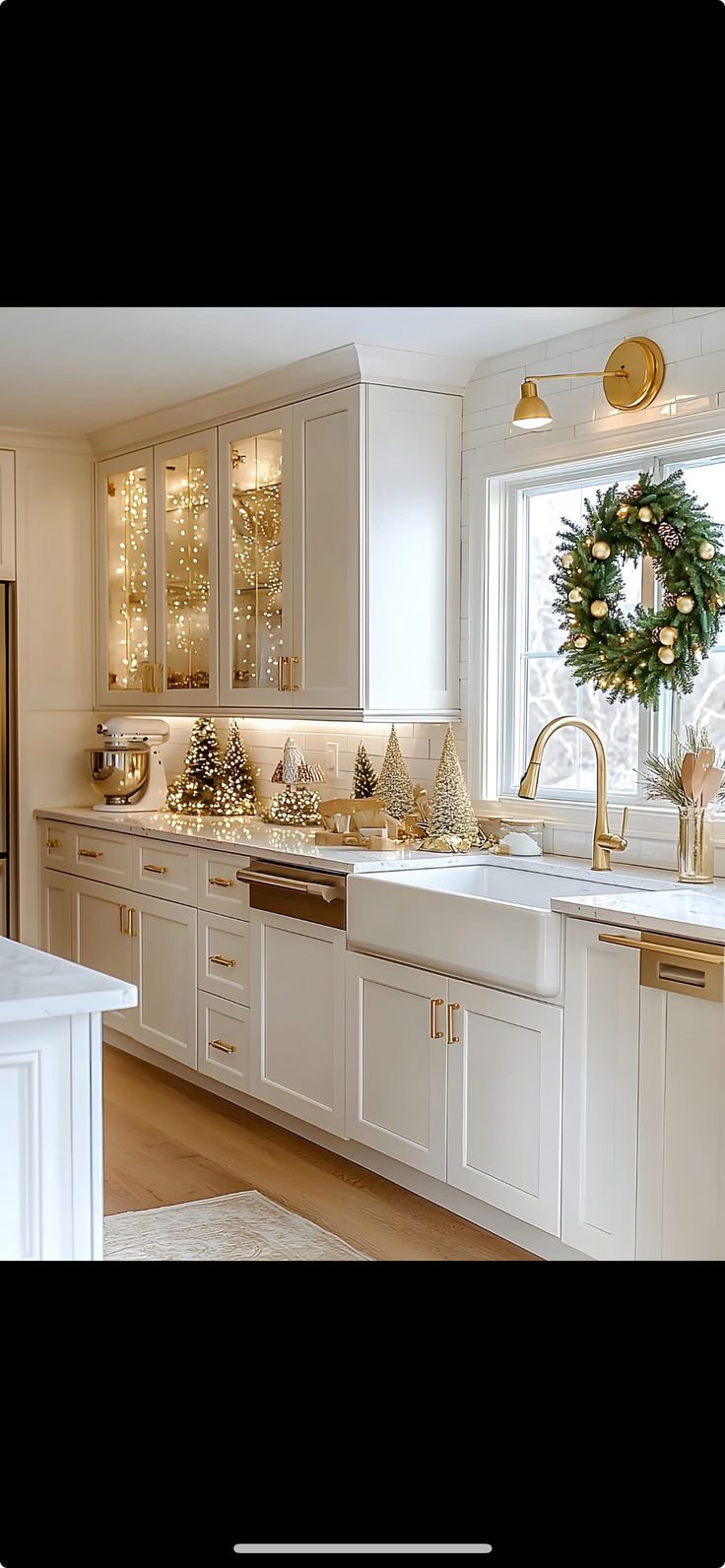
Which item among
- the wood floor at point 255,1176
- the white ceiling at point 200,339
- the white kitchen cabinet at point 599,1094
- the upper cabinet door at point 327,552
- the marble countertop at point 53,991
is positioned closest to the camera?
the marble countertop at point 53,991

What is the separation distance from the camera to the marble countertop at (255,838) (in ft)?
12.2

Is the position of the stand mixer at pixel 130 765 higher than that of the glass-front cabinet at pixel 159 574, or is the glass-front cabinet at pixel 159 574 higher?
the glass-front cabinet at pixel 159 574

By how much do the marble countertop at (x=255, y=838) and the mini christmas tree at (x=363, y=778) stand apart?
0.21m

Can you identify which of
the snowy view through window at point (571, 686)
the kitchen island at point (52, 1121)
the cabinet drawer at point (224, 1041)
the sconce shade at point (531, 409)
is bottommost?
the cabinet drawer at point (224, 1041)

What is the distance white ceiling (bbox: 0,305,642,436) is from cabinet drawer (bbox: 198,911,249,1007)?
1.76m

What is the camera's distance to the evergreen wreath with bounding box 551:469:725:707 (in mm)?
3244

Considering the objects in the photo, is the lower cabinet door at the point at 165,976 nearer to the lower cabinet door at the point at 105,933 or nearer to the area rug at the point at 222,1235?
the lower cabinet door at the point at 105,933

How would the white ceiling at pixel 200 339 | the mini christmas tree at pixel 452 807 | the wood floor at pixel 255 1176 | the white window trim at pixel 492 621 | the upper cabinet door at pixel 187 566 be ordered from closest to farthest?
the wood floor at pixel 255 1176 → the white ceiling at pixel 200 339 → the white window trim at pixel 492 621 → the mini christmas tree at pixel 452 807 → the upper cabinet door at pixel 187 566

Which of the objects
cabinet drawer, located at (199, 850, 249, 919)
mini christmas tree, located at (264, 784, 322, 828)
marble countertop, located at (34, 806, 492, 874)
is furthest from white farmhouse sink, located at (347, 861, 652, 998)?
mini christmas tree, located at (264, 784, 322, 828)

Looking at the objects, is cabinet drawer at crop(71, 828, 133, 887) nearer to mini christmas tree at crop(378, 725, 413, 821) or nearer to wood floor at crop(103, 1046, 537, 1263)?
wood floor at crop(103, 1046, 537, 1263)

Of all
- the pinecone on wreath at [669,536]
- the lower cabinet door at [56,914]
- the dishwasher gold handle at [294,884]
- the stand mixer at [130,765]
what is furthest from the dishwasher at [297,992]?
the lower cabinet door at [56,914]

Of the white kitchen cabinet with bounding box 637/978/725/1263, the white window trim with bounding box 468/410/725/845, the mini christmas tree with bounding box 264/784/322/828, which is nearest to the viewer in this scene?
the white kitchen cabinet with bounding box 637/978/725/1263
